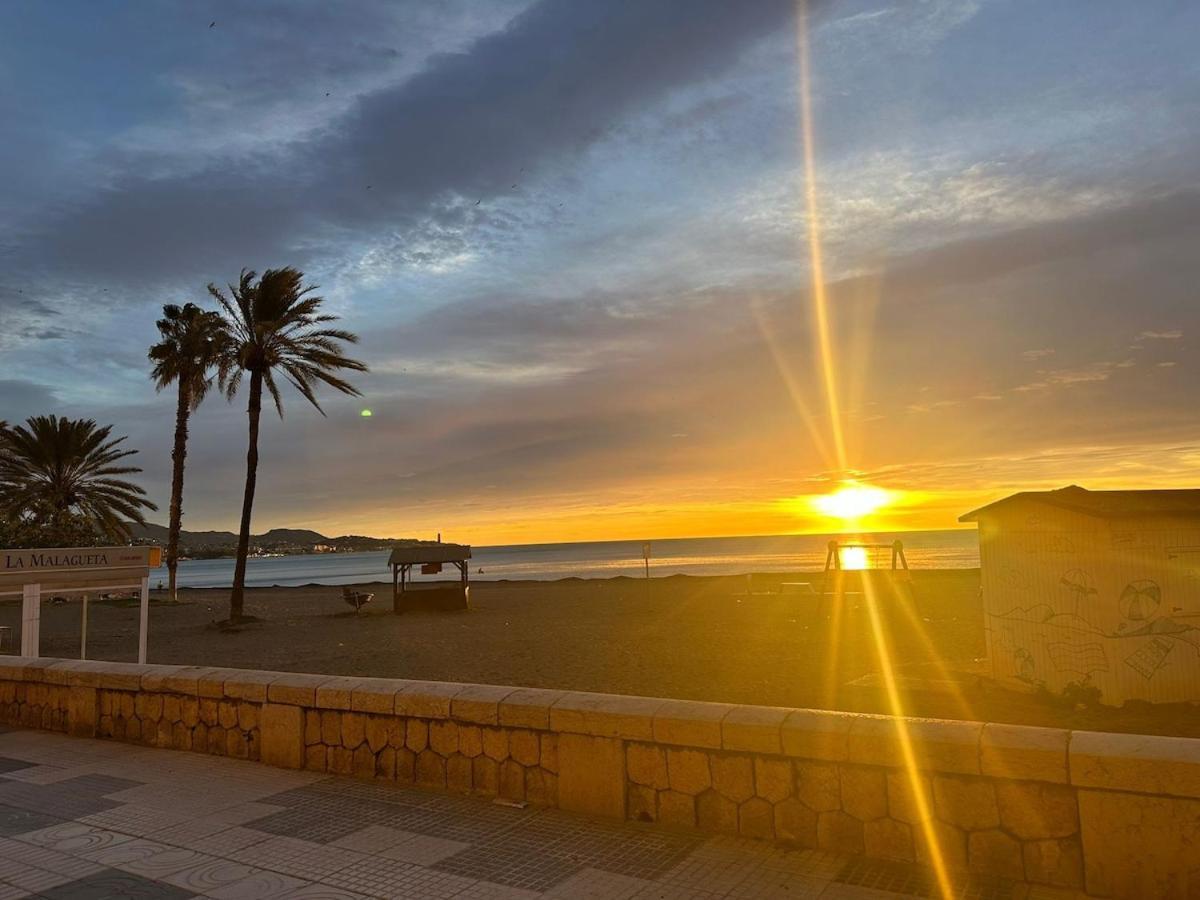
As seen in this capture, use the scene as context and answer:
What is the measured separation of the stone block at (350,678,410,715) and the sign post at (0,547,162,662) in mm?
9348

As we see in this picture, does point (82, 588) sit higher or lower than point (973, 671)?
higher

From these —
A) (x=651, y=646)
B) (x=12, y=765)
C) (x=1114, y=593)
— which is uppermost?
(x=1114, y=593)

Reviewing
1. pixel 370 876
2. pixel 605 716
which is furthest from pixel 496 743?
pixel 370 876

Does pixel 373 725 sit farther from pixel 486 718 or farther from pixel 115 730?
pixel 115 730

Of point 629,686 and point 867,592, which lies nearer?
point 629,686

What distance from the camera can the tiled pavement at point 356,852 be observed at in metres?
4.64

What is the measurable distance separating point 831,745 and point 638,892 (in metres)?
1.37

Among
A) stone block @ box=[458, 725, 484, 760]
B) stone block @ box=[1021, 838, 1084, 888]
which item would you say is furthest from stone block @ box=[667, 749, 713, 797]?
stone block @ box=[1021, 838, 1084, 888]

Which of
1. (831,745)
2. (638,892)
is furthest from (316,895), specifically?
(831,745)

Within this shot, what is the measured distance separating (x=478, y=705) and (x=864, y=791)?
2814 mm

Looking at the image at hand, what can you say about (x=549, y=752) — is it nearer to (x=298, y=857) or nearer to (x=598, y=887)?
(x=598, y=887)

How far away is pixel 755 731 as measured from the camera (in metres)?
5.25

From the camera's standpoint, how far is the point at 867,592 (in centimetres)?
3038

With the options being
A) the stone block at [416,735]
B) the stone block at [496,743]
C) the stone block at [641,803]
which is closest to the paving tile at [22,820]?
the stone block at [416,735]
